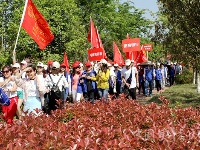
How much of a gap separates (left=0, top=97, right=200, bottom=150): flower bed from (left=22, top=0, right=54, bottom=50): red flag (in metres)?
4.81

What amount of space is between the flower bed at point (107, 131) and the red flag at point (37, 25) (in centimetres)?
481

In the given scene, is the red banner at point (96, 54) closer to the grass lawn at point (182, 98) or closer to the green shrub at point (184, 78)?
the grass lawn at point (182, 98)

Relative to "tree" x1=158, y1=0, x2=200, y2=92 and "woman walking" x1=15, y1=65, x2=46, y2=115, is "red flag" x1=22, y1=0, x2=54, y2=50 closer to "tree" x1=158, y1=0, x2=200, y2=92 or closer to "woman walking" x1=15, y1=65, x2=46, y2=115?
"woman walking" x1=15, y1=65, x2=46, y2=115

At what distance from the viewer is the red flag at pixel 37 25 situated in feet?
37.4

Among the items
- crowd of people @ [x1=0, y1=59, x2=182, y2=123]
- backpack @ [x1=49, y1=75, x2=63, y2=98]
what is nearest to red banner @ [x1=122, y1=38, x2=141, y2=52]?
crowd of people @ [x1=0, y1=59, x2=182, y2=123]

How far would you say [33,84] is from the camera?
27.9 feet

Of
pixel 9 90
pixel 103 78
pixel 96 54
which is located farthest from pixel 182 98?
pixel 9 90

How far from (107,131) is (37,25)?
7.82 m

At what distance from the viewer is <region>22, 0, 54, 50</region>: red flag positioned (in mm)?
11414

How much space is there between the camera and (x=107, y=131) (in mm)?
4133

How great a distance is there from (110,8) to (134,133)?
136ft

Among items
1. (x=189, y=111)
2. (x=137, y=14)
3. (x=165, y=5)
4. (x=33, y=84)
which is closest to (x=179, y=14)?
(x=165, y=5)

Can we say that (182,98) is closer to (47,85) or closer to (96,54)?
(96,54)

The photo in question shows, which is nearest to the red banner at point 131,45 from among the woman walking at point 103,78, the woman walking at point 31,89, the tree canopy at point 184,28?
the tree canopy at point 184,28
